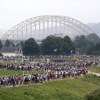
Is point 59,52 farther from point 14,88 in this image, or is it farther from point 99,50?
point 14,88

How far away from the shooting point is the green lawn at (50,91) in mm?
25928

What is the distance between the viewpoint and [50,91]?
30.0 metres

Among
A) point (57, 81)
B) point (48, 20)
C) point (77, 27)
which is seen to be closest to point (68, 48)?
point (57, 81)

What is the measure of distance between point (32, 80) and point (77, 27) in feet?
546

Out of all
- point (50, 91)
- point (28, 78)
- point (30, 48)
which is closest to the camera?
point (50, 91)

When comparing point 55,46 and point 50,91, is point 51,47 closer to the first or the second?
point 55,46

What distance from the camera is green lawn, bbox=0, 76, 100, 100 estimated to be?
85.1ft

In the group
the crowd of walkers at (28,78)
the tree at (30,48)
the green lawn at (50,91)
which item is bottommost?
the green lawn at (50,91)

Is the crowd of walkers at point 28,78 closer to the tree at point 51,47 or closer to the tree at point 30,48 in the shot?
the tree at point 30,48

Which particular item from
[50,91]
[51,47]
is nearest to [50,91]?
[50,91]

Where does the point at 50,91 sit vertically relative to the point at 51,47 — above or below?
below

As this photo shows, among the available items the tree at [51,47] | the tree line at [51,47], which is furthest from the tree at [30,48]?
the tree at [51,47]

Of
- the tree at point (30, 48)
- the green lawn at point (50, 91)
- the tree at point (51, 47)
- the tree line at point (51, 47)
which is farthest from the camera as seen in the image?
the tree at point (51, 47)

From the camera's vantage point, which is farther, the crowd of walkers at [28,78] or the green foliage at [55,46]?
the green foliage at [55,46]
